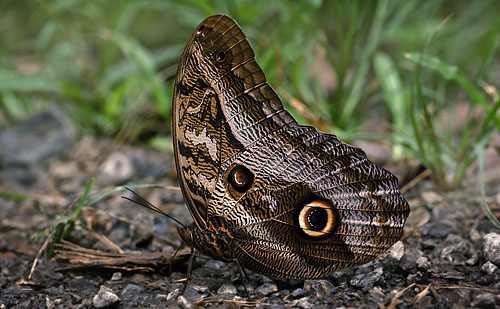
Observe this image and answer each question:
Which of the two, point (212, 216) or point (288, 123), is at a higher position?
point (288, 123)

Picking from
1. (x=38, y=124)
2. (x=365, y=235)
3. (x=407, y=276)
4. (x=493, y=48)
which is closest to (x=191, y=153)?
(x=365, y=235)

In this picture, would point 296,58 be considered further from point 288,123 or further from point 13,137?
point 13,137

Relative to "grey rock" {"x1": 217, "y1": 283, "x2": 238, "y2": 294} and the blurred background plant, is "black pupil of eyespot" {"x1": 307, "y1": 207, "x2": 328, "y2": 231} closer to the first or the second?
"grey rock" {"x1": 217, "y1": 283, "x2": 238, "y2": 294}

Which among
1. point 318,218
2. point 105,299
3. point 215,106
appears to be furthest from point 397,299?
point 105,299

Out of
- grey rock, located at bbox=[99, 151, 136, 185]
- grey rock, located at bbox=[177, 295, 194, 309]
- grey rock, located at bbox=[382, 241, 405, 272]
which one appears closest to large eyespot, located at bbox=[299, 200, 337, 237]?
grey rock, located at bbox=[382, 241, 405, 272]

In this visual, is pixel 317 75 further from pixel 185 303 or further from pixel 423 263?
pixel 185 303

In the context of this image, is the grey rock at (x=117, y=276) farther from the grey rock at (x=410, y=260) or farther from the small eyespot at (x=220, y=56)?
the grey rock at (x=410, y=260)
